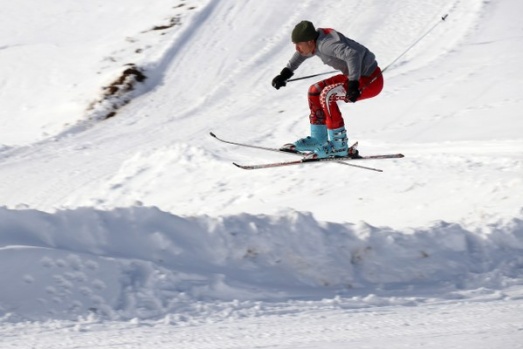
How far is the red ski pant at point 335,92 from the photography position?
8422 mm

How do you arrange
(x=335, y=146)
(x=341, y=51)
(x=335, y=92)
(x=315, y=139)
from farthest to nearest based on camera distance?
(x=315, y=139)
(x=335, y=146)
(x=335, y=92)
(x=341, y=51)

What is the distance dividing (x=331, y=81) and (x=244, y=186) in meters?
1.99

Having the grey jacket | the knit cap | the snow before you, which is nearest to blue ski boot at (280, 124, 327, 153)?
the snow

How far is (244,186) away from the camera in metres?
9.94

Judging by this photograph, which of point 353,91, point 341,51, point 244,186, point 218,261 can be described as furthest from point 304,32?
point 218,261

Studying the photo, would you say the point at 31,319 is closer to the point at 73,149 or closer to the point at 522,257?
the point at 522,257

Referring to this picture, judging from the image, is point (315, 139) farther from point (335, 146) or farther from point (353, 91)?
point (353, 91)

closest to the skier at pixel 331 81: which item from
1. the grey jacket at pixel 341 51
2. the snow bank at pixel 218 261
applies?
the grey jacket at pixel 341 51

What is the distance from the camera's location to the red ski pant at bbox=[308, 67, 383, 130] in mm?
8422

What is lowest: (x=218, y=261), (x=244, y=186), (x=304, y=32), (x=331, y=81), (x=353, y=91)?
(x=218, y=261)

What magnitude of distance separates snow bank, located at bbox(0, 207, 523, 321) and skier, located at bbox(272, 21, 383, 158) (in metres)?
1.99

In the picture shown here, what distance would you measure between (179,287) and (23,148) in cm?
735

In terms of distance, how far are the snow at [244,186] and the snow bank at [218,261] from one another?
0.05ft

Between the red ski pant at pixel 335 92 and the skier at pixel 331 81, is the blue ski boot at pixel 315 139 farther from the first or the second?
the red ski pant at pixel 335 92
